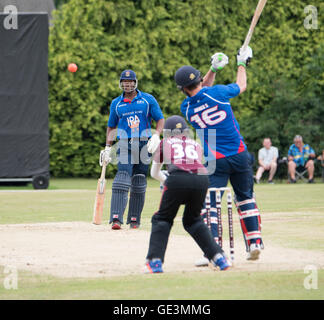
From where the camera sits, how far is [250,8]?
2906 cm

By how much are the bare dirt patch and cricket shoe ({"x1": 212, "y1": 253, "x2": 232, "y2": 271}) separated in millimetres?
145

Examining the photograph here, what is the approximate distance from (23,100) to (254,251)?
576 inches

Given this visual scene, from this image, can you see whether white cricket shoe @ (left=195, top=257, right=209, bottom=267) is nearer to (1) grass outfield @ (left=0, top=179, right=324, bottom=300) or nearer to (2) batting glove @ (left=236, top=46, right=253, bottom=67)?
(1) grass outfield @ (left=0, top=179, right=324, bottom=300)

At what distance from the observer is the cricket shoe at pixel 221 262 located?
25.1ft

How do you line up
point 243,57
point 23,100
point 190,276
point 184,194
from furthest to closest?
point 23,100 → point 243,57 → point 184,194 → point 190,276

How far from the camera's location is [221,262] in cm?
768

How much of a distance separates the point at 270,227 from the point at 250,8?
62.1ft

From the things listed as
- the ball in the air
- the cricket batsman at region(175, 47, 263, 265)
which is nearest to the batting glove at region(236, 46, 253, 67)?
the cricket batsman at region(175, 47, 263, 265)

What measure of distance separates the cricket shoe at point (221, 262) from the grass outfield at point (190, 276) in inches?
5.1

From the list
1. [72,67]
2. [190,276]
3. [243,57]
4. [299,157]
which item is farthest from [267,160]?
[190,276]

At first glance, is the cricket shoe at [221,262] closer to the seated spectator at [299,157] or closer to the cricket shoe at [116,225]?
the cricket shoe at [116,225]

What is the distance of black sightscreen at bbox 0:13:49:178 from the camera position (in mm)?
21703

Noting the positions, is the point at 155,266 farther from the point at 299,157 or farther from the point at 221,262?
the point at 299,157
